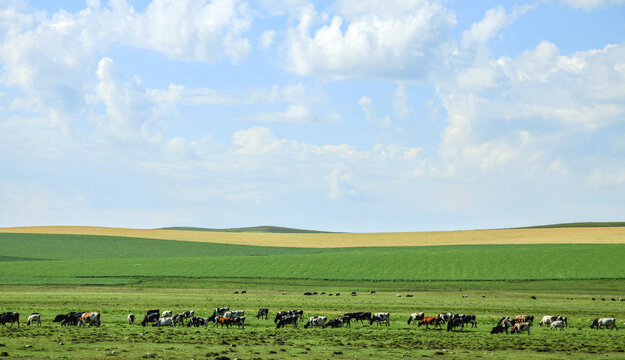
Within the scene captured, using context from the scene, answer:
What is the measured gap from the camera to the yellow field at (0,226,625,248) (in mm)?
123938

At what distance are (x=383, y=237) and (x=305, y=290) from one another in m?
73.7

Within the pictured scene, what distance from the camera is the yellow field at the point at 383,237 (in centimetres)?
12394

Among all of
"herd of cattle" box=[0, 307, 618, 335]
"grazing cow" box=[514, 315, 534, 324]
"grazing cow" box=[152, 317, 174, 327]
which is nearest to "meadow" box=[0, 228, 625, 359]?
"herd of cattle" box=[0, 307, 618, 335]

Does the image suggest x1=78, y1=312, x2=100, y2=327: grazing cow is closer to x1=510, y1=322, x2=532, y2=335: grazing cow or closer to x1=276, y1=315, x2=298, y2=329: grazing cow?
x1=276, y1=315, x2=298, y2=329: grazing cow

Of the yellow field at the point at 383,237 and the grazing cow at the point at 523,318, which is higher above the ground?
the yellow field at the point at 383,237

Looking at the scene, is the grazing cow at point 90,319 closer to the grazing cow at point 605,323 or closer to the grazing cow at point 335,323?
the grazing cow at point 335,323

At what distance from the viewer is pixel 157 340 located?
108ft

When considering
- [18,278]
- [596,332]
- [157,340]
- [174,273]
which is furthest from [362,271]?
[157,340]

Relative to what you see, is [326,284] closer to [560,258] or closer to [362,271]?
[362,271]

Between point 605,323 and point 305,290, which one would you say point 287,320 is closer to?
point 605,323

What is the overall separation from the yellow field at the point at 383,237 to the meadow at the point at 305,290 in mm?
3002

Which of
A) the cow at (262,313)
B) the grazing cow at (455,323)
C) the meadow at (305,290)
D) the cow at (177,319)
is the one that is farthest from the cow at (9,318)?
the grazing cow at (455,323)

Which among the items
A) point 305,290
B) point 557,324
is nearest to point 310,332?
point 557,324

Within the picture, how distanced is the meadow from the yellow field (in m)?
3.00
